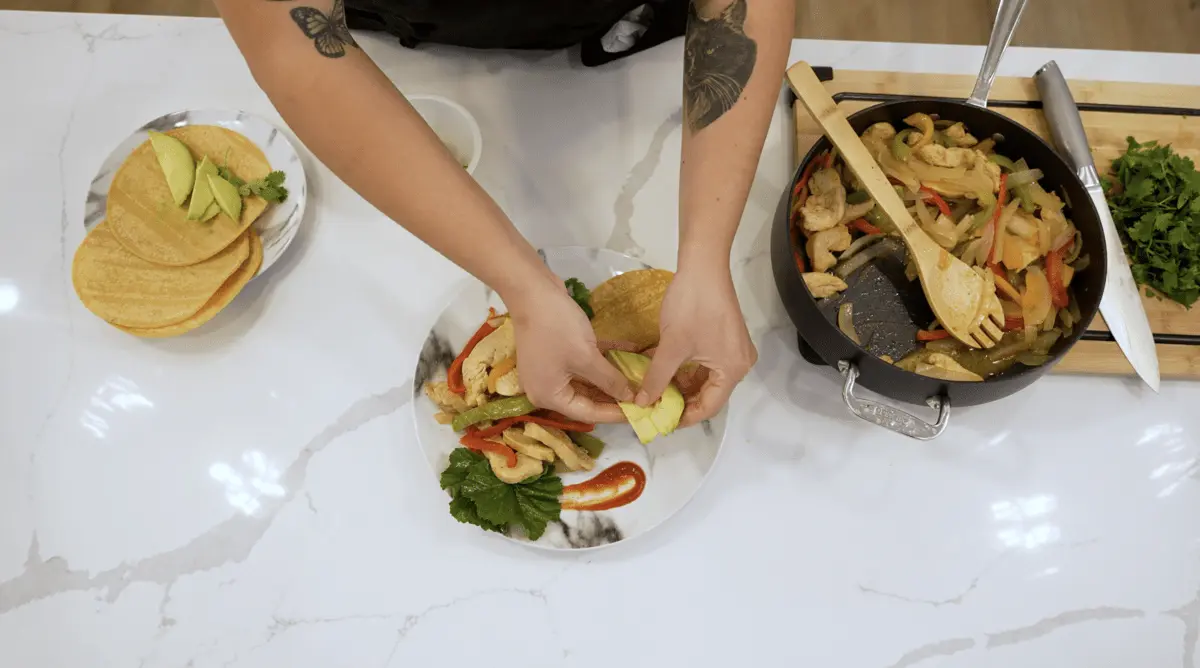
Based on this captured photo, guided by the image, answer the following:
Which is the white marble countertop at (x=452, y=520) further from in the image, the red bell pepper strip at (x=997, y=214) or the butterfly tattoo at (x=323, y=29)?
the butterfly tattoo at (x=323, y=29)

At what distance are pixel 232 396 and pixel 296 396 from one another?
0.10m

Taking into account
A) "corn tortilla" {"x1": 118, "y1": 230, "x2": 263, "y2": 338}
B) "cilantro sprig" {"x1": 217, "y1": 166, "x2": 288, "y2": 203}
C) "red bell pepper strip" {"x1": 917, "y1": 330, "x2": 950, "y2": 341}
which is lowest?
"corn tortilla" {"x1": 118, "y1": 230, "x2": 263, "y2": 338}

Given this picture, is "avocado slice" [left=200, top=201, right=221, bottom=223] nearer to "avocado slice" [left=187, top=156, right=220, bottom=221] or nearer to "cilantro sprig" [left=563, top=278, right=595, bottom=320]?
"avocado slice" [left=187, top=156, right=220, bottom=221]

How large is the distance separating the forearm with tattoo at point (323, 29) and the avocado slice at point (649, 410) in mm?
492

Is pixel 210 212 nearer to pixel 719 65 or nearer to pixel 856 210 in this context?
pixel 719 65

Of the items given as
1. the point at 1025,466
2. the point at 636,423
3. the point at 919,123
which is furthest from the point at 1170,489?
the point at 636,423

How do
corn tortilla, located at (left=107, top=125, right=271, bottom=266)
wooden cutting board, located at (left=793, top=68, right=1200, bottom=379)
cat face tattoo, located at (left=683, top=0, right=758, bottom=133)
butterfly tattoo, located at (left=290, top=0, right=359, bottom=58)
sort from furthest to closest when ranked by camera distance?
wooden cutting board, located at (left=793, top=68, right=1200, bottom=379) → corn tortilla, located at (left=107, top=125, right=271, bottom=266) → cat face tattoo, located at (left=683, top=0, right=758, bottom=133) → butterfly tattoo, located at (left=290, top=0, right=359, bottom=58)

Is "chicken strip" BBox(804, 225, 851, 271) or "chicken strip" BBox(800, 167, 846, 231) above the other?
"chicken strip" BBox(800, 167, 846, 231)

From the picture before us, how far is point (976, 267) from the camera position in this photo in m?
1.02

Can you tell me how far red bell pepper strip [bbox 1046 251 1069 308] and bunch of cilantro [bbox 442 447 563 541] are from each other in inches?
28.7

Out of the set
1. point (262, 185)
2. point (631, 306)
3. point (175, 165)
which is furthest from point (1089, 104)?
point (175, 165)

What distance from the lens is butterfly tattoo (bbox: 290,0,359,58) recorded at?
0.78 meters

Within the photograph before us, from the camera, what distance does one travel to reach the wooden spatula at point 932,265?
3.24 feet

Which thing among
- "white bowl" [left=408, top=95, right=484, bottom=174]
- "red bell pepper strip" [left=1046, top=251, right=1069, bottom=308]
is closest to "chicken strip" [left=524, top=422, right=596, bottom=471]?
"white bowl" [left=408, top=95, right=484, bottom=174]
